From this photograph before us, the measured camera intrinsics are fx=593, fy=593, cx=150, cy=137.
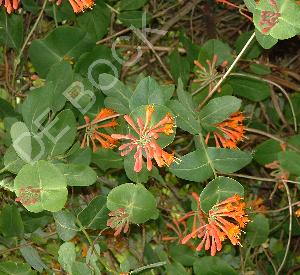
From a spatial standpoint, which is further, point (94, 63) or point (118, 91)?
point (94, 63)

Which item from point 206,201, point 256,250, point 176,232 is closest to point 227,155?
point 206,201

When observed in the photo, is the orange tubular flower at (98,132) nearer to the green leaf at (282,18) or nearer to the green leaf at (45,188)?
the green leaf at (45,188)

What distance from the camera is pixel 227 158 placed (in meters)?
1.02

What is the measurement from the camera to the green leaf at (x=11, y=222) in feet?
3.63

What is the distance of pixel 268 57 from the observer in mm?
1526

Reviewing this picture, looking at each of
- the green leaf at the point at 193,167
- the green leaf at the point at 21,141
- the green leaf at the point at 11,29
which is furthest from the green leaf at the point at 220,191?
the green leaf at the point at 11,29

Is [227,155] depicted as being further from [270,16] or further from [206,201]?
[270,16]

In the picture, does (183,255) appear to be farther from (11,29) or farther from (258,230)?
(11,29)

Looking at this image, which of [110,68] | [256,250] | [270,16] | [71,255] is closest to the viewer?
[270,16]

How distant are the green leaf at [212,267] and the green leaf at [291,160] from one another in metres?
0.22

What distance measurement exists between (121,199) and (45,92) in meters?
0.22

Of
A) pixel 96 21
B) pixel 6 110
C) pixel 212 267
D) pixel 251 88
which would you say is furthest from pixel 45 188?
pixel 251 88

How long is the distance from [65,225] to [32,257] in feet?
0.54

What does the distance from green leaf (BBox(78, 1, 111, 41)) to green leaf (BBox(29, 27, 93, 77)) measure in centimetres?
9
